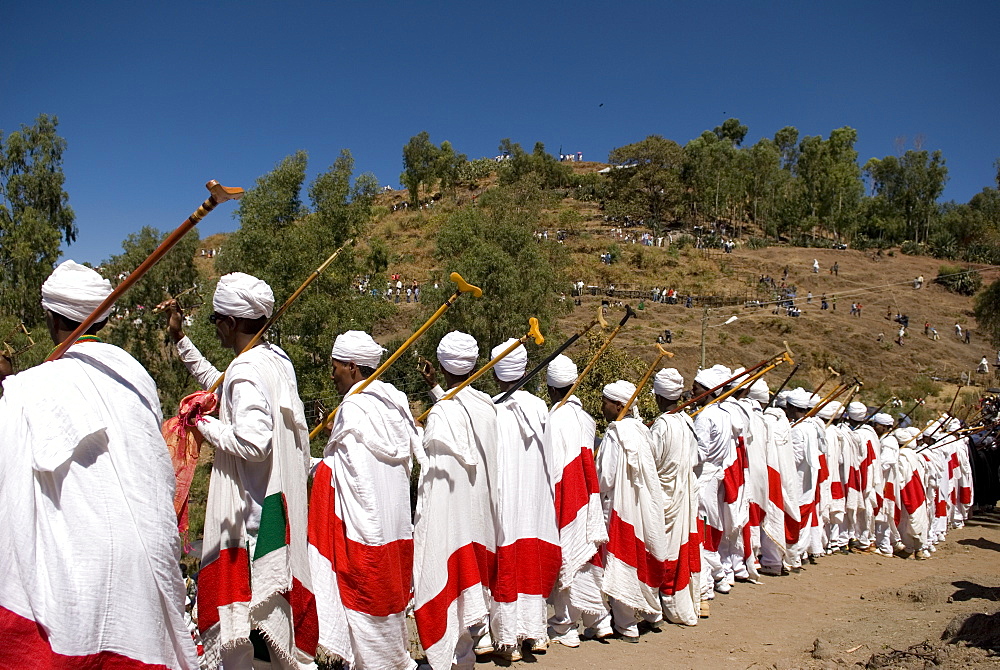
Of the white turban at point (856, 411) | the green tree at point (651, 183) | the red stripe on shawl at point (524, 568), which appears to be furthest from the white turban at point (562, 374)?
the green tree at point (651, 183)

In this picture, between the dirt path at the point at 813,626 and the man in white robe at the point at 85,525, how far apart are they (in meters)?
3.44

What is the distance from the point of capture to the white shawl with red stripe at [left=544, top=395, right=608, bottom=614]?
19.3ft

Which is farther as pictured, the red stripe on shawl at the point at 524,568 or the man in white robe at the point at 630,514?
the man in white robe at the point at 630,514

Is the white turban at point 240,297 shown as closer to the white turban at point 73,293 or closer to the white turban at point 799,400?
the white turban at point 73,293

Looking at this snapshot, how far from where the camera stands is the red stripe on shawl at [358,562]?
4.27 meters

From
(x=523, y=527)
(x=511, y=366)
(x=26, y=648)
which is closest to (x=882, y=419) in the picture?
(x=511, y=366)

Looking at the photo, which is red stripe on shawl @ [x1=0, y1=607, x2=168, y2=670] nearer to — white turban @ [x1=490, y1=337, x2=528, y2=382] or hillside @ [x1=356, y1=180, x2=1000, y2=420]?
white turban @ [x1=490, y1=337, x2=528, y2=382]

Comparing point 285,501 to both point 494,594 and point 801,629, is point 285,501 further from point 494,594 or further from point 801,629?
point 801,629

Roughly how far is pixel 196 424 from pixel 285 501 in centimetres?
58

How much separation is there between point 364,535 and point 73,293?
2.15 metres

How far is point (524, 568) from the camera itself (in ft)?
18.2

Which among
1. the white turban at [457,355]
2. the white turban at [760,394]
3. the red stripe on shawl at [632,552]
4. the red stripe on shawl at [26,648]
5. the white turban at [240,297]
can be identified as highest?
the white turban at [240,297]

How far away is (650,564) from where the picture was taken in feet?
21.0

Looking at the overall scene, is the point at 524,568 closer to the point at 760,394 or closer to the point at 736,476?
the point at 736,476
